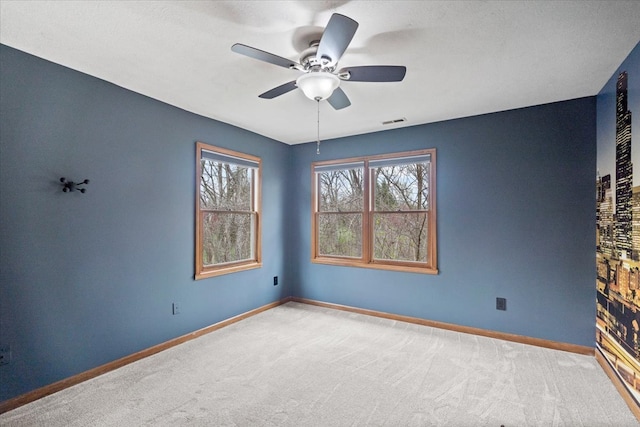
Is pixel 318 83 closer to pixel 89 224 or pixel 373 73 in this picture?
pixel 373 73

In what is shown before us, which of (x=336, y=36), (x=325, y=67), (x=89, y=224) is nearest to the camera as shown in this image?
(x=336, y=36)

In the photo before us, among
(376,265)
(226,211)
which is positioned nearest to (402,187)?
(376,265)

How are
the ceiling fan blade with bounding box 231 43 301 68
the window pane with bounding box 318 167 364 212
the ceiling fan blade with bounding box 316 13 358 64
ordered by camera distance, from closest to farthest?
1. the ceiling fan blade with bounding box 316 13 358 64
2. the ceiling fan blade with bounding box 231 43 301 68
3. the window pane with bounding box 318 167 364 212

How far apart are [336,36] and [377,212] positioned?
2.82m

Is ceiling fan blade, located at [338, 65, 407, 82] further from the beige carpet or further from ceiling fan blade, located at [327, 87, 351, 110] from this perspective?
the beige carpet

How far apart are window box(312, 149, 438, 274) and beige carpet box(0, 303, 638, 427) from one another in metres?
1.13

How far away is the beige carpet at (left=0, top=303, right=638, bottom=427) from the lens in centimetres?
204

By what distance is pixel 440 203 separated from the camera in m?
3.73

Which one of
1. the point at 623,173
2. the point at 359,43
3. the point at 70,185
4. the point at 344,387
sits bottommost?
the point at 344,387

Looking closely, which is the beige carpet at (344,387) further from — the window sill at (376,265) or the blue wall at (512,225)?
the window sill at (376,265)

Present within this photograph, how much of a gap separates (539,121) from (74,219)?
4336 mm

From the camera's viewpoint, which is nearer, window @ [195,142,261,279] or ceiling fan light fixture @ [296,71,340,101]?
ceiling fan light fixture @ [296,71,340,101]

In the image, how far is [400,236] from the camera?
4125 mm

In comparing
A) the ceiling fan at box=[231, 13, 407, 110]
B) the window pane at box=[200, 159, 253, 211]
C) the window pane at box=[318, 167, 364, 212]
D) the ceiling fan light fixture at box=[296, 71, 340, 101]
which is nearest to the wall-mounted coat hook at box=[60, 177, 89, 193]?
the window pane at box=[200, 159, 253, 211]
